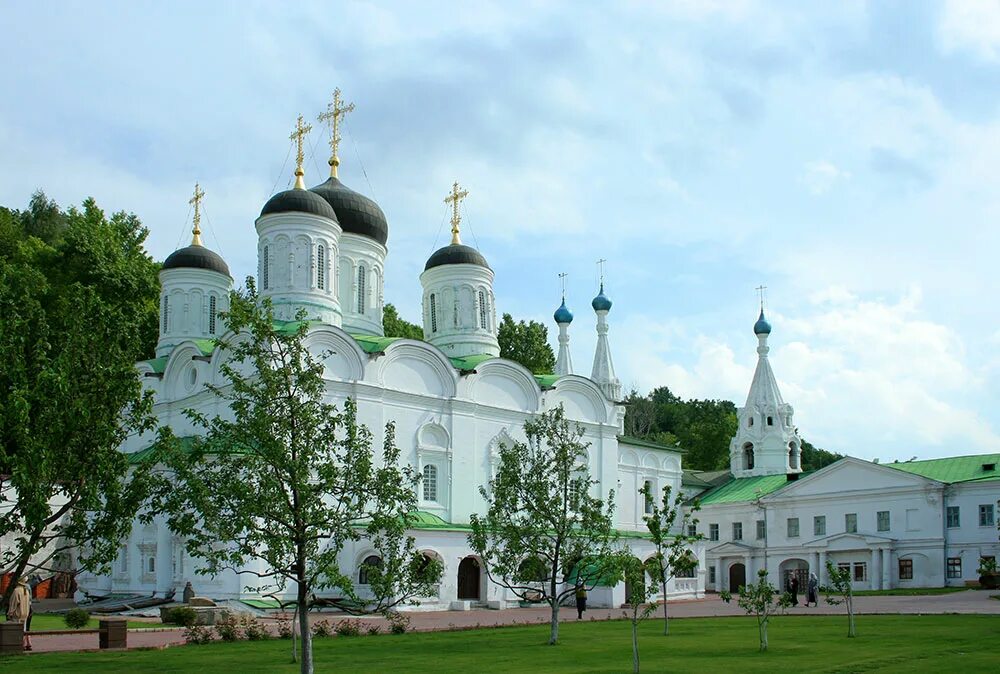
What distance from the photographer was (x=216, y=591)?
2734 centimetres

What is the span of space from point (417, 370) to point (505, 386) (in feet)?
13.4

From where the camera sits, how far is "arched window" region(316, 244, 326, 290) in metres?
32.8

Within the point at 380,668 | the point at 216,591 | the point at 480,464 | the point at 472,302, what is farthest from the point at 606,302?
the point at 380,668

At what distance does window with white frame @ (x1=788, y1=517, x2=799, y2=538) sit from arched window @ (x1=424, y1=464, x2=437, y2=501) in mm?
20854

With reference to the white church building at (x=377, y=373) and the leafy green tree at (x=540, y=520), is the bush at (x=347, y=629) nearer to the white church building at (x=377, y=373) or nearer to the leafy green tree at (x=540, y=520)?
the leafy green tree at (x=540, y=520)

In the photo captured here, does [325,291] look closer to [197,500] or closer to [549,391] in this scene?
[549,391]

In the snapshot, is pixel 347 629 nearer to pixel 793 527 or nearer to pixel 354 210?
pixel 354 210

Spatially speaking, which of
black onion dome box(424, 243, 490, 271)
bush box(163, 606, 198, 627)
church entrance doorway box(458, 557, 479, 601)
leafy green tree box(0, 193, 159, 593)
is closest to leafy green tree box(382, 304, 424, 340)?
black onion dome box(424, 243, 490, 271)

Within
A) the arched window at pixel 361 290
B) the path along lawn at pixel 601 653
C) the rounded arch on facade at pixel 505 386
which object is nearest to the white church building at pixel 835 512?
the rounded arch on facade at pixel 505 386

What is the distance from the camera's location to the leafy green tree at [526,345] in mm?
56938

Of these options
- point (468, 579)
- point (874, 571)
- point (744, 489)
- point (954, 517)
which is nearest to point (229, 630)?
point (468, 579)

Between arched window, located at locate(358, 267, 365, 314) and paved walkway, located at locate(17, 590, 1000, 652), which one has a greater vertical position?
arched window, located at locate(358, 267, 365, 314)

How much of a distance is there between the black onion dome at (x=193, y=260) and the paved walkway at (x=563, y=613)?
48.6 ft

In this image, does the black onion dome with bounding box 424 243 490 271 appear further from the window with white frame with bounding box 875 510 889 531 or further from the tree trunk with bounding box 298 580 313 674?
the tree trunk with bounding box 298 580 313 674
